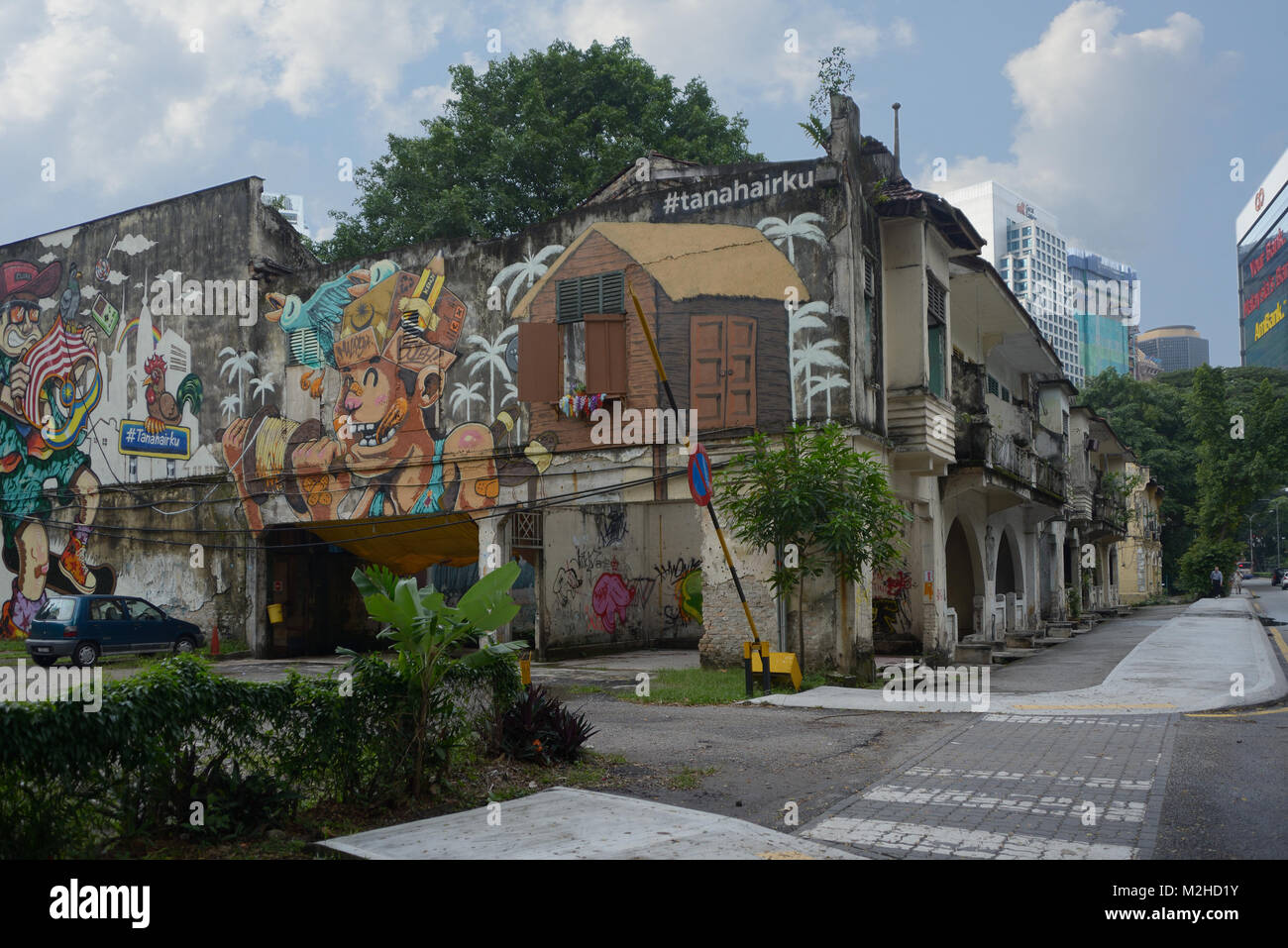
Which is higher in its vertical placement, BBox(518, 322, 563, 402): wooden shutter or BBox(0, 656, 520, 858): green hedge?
BBox(518, 322, 563, 402): wooden shutter

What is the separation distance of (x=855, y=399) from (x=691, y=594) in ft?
38.6

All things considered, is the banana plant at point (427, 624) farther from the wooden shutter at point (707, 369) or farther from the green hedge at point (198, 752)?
the wooden shutter at point (707, 369)

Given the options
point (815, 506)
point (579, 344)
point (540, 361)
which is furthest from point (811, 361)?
point (540, 361)

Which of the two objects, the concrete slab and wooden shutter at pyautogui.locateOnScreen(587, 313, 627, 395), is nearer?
the concrete slab

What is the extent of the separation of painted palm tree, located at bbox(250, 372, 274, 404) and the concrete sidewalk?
15.3 metres

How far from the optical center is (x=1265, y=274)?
10894 cm

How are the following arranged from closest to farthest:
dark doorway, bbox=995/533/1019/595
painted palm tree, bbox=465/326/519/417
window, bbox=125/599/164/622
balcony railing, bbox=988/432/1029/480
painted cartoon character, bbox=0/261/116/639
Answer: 1. painted palm tree, bbox=465/326/519/417
2. balcony railing, bbox=988/432/1029/480
3. window, bbox=125/599/164/622
4. painted cartoon character, bbox=0/261/116/639
5. dark doorway, bbox=995/533/1019/595

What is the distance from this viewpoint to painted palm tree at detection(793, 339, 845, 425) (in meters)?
17.5

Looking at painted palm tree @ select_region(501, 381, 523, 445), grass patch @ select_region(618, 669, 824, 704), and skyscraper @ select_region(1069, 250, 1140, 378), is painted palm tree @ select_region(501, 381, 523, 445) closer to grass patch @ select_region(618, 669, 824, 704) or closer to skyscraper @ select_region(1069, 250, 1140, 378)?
grass patch @ select_region(618, 669, 824, 704)

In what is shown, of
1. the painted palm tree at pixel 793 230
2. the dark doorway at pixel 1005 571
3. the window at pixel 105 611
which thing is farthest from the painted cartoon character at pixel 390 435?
the dark doorway at pixel 1005 571

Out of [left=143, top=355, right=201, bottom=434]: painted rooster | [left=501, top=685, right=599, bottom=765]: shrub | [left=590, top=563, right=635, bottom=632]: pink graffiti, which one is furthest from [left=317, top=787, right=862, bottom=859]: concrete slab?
[left=143, top=355, right=201, bottom=434]: painted rooster

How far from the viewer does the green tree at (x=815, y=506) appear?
15.8 metres

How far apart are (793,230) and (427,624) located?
1225 cm
